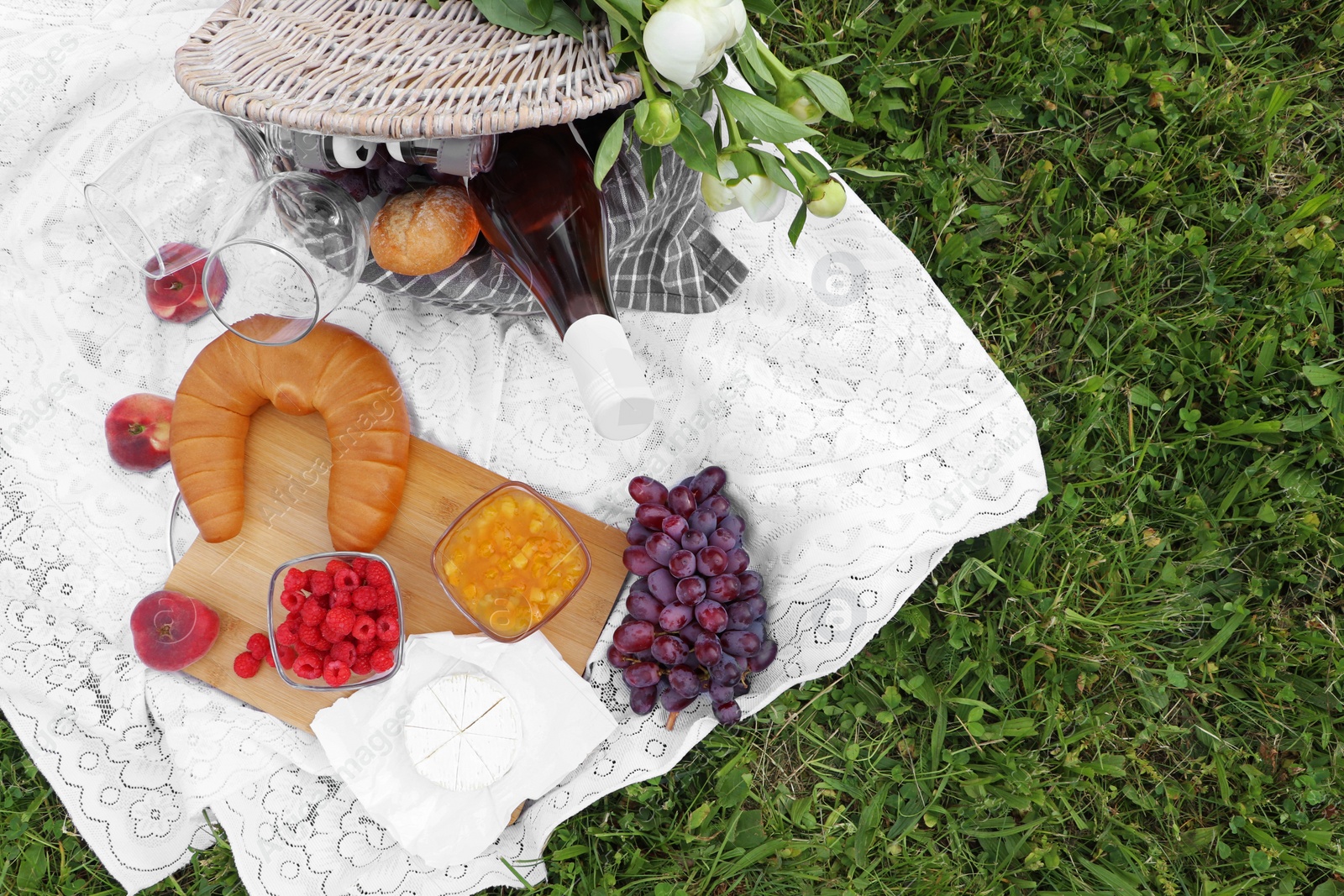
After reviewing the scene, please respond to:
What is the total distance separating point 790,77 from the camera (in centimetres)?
60

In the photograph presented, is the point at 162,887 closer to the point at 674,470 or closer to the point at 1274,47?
the point at 674,470

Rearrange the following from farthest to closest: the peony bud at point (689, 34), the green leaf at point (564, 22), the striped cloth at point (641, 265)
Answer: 1. the striped cloth at point (641, 265)
2. the green leaf at point (564, 22)
3. the peony bud at point (689, 34)

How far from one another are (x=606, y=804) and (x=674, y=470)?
0.40 metres

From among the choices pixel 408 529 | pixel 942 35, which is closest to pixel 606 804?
pixel 408 529

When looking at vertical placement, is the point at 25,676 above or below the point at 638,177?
below

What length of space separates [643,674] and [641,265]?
42 cm

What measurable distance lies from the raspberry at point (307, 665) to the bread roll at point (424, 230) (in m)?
0.41

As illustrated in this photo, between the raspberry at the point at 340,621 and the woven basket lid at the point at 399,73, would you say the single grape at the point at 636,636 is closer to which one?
the raspberry at the point at 340,621

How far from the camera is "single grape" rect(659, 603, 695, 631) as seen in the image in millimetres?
862

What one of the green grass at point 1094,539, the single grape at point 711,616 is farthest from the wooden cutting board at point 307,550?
the green grass at point 1094,539

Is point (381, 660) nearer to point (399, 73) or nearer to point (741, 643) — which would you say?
point (741, 643)

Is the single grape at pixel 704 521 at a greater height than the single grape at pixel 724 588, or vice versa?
the single grape at pixel 704 521

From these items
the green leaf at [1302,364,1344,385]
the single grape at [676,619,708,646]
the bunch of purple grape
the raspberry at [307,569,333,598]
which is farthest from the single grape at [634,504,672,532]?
the green leaf at [1302,364,1344,385]

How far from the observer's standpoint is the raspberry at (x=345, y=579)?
0.88 meters
